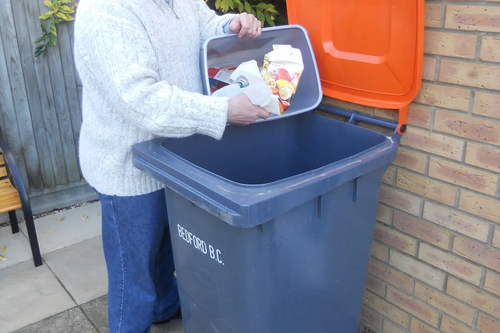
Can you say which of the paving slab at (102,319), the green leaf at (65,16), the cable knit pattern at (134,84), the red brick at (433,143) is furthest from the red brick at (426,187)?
the green leaf at (65,16)

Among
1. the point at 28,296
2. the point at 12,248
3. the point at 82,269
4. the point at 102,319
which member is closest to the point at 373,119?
the point at 102,319

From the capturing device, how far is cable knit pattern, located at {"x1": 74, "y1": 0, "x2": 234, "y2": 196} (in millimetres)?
1580

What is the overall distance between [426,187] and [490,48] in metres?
0.60

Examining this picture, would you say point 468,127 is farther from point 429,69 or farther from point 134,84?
point 134,84

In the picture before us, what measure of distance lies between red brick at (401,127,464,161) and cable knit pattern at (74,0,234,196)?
81cm

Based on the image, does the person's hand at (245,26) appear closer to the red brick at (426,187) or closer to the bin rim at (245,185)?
the bin rim at (245,185)

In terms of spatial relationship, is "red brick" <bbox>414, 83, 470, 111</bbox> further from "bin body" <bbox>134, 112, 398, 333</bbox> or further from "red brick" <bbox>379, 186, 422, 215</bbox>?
"red brick" <bbox>379, 186, 422, 215</bbox>

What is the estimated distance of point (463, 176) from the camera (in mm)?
1805

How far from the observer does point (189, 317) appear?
1.98 meters

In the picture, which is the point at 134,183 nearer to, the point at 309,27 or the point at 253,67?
the point at 253,67

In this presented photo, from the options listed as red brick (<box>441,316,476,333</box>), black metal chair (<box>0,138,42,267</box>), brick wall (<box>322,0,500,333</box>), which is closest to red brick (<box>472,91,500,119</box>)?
brick wall (<box>322,0,500,333</box>)

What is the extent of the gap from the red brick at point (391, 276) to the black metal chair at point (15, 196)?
2.08 m

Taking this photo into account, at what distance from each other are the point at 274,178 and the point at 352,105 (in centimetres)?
49

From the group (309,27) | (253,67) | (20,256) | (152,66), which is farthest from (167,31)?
(20,256)
